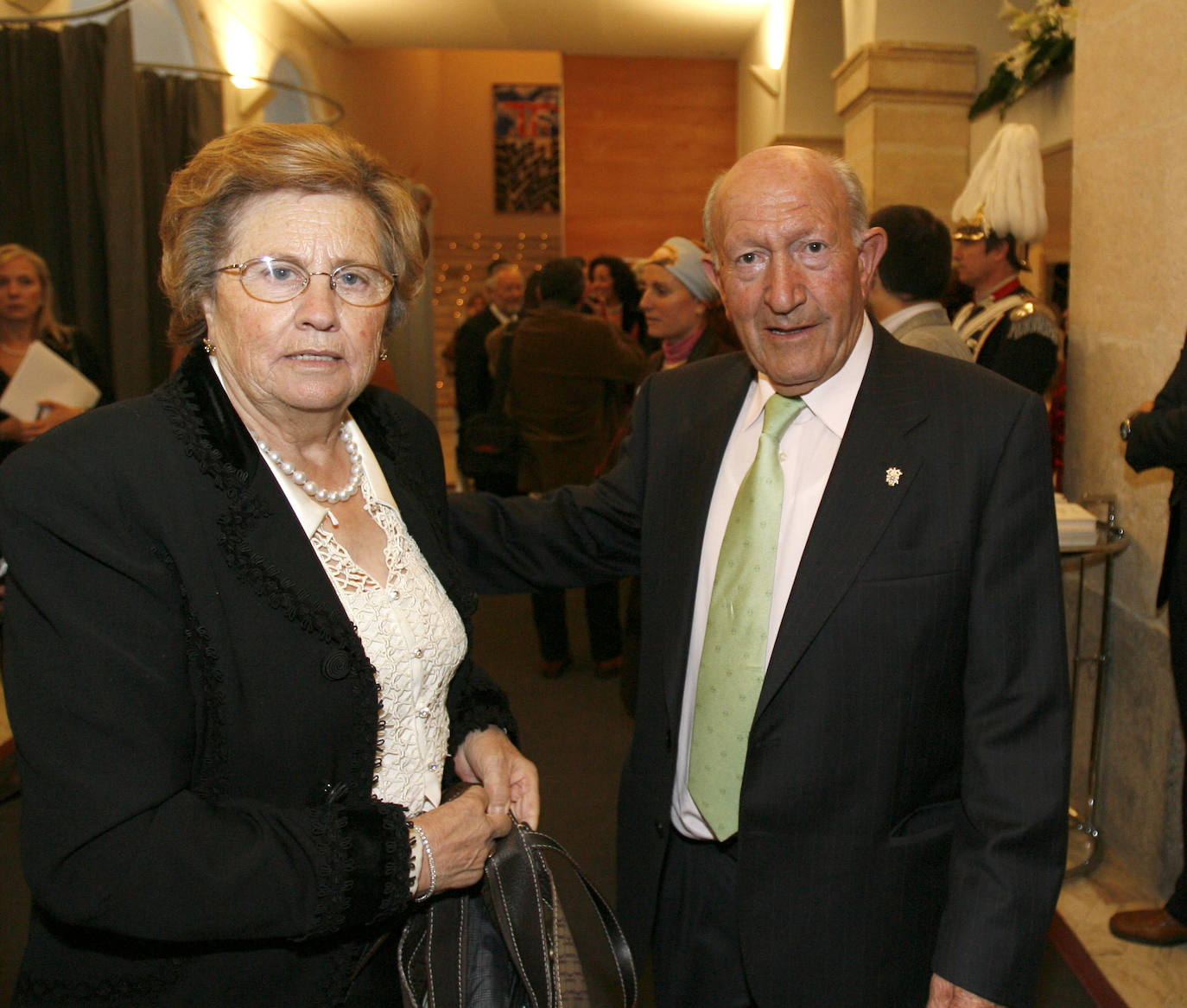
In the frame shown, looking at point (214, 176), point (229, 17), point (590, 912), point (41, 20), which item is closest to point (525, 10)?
point (229, 17)

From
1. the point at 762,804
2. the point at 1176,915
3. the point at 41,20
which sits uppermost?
the point at 41,20

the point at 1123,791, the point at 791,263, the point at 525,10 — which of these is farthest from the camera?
the point at 525,10

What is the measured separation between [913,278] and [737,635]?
7.01 ft

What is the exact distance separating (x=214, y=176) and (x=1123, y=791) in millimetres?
3094

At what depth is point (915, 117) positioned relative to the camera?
6.30 metres

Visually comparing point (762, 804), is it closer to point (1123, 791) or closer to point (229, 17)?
point (1123, 791)

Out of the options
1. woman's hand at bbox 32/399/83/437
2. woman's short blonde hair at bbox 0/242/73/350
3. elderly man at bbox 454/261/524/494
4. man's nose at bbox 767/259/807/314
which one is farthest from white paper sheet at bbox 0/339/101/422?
man's nose at bbox 767/259/807/314

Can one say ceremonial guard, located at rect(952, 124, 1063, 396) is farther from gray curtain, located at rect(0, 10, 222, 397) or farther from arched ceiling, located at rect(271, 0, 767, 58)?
arched ceiling, located at rect(271, 0, 767, 58)

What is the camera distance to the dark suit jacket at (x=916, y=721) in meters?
1.49

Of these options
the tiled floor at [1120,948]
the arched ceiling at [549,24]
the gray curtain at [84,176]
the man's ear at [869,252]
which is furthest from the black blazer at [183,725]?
the arched ceiling at [549,24]

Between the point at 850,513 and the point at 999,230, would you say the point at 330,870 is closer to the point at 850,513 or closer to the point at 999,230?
the point at 850,513

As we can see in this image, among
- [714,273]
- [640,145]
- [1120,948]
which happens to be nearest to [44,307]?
[714,273]

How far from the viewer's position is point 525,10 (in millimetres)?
9836

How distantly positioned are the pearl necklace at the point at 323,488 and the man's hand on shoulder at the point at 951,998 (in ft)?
3.53
